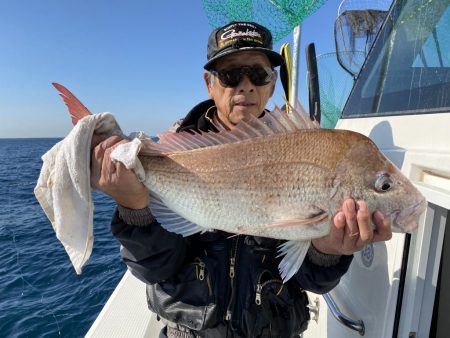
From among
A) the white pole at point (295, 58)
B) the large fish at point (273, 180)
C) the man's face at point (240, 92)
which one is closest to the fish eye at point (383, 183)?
the large fish at point (273, 180)

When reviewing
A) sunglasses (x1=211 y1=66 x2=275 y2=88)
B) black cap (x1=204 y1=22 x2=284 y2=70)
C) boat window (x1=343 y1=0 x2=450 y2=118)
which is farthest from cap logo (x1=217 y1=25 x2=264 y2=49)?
boat window (x1=343 y1=0 x2=450 y2=118)

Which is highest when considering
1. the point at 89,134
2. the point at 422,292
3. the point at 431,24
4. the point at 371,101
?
the point at 431,24

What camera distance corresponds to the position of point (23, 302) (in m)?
6.43

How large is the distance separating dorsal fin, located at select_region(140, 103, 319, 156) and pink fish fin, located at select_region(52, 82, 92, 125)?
379mm

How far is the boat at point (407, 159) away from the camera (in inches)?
70.9

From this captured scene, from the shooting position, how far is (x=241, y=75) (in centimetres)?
246

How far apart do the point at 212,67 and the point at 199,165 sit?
888 millimetres

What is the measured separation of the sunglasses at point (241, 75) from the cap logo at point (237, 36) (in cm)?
19

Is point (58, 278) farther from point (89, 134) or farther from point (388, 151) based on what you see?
point (388, 151)

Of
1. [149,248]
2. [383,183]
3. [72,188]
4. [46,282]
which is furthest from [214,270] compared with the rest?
[46,282]

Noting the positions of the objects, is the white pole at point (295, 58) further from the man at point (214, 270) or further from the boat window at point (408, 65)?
the man at point (214, 270)

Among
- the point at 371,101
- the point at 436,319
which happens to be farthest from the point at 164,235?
the point at 436,319

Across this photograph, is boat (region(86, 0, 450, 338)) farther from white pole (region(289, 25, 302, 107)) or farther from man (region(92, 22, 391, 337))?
white pole (region(289, 25, 302, 107))

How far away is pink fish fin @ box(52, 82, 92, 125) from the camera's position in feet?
6.15
